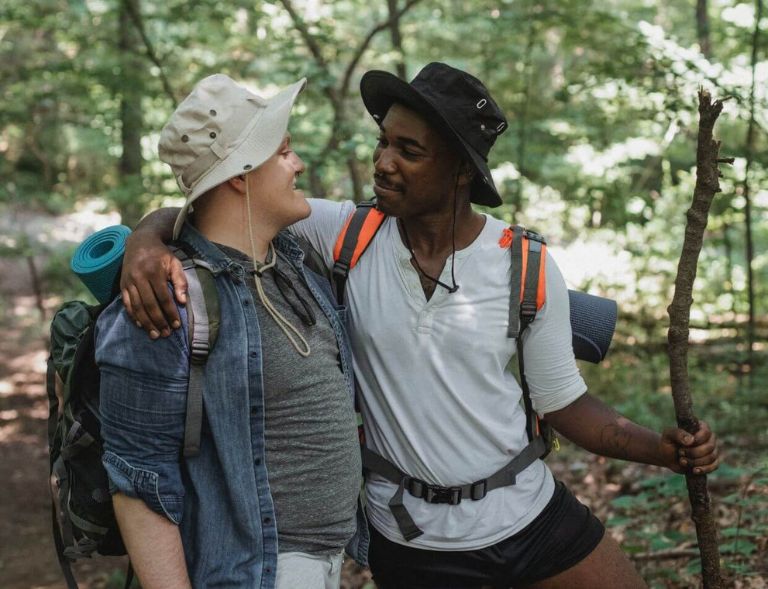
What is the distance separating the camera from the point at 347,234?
293 centimetres

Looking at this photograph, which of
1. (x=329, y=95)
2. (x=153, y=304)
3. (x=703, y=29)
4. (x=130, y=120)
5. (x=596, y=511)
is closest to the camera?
(x=153, y=304)

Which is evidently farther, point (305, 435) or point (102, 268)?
point (102, 268)

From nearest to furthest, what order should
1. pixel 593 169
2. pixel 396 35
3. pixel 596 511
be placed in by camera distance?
1. pixel 596 511
2. pixel 593 169
3. pixel 396 35

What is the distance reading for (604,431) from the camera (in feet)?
9.02

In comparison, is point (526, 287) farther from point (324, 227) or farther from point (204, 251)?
point (204, 251)

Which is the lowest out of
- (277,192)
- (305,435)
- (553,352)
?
(305,435)

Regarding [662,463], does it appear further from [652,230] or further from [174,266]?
[652,230]

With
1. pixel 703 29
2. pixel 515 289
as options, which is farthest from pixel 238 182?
pixel 703 29

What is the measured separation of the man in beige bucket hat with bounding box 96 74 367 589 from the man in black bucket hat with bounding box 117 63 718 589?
27cm

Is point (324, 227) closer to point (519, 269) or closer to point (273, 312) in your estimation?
point (273, 312)

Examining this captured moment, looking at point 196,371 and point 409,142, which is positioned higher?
point 409,142

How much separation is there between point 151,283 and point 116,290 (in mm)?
390

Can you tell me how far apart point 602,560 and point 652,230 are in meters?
7.17

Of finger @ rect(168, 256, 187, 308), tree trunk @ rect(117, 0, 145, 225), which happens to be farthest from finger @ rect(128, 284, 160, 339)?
tree trunk @ rect(117, 0, 145, 225)
